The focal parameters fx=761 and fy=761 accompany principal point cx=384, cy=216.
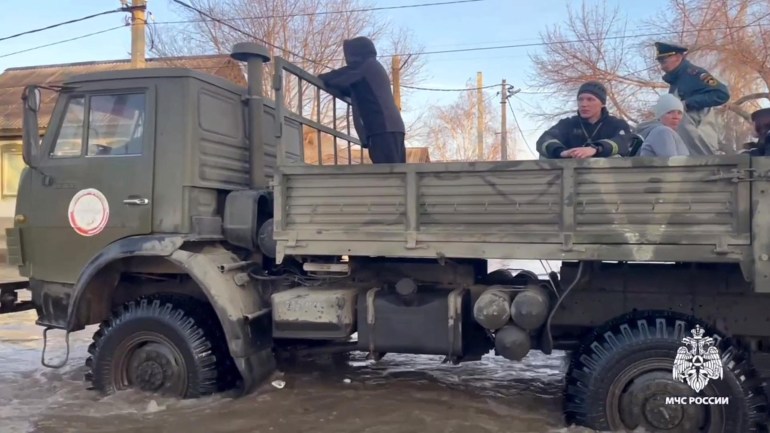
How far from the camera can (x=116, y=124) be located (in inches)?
222

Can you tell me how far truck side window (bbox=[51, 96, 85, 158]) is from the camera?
5711 millimetres

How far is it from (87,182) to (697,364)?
434 centimetres

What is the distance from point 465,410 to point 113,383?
2.55m

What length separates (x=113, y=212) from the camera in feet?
18.3

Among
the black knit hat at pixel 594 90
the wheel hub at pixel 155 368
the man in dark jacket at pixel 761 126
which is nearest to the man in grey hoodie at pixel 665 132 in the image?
the black knit hat at pixel 594 90

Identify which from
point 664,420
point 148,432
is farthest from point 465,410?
point 148,432

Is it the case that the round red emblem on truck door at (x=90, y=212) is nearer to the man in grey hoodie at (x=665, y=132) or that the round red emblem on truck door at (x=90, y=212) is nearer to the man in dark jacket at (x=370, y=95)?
the man in dark jacket at (x=370, y=95)

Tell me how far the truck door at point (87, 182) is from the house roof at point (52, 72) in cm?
1040

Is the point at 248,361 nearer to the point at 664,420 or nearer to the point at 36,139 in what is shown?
the point at 36,139

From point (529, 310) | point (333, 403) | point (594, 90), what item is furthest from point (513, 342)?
point (594, 90)

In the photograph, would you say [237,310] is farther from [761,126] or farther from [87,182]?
[761,126]

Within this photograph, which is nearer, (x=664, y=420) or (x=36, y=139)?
(x=664, y=420)

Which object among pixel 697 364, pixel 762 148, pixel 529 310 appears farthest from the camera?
pixel 762 148

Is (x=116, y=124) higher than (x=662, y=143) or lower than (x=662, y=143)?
higher
